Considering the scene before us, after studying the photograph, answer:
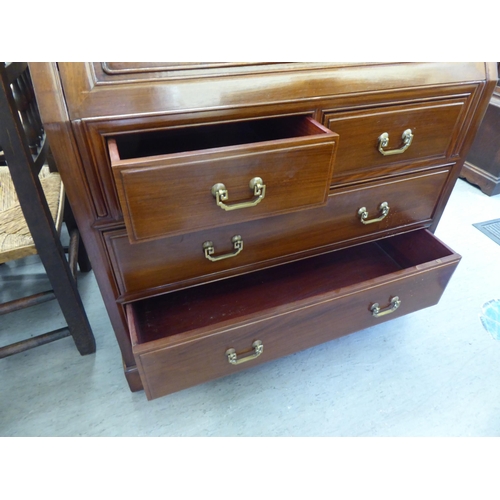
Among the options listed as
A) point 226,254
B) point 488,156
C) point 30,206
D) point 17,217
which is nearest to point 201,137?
point 226,254

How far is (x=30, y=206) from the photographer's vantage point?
712mm

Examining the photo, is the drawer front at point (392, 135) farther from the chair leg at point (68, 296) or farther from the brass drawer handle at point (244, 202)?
the chair leg at point (68, 296)

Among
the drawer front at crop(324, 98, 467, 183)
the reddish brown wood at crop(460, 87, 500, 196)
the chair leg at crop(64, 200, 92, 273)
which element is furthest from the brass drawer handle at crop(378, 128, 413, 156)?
the reddish brown wood at crop(460, 87, 500, 196)

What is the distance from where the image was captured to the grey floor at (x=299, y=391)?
85 cm

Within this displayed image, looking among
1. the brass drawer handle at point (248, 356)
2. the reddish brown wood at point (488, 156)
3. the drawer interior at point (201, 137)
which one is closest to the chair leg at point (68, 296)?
the drawer interior at point (201, 137)

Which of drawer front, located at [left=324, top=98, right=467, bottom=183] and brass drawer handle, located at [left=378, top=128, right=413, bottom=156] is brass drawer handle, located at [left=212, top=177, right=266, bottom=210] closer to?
drawer front, located at [left=324, top=98, right=467, bottom=183]

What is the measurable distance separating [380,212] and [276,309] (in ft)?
1.20

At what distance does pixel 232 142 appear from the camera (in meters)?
0.78

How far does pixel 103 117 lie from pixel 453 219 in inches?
57.6

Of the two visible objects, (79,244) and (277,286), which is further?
(79,244)

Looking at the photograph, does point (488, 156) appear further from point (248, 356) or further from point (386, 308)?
point (248, 356)

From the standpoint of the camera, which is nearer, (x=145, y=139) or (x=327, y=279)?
(x=145, y=139)

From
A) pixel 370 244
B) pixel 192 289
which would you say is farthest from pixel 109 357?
pixel 370 244
